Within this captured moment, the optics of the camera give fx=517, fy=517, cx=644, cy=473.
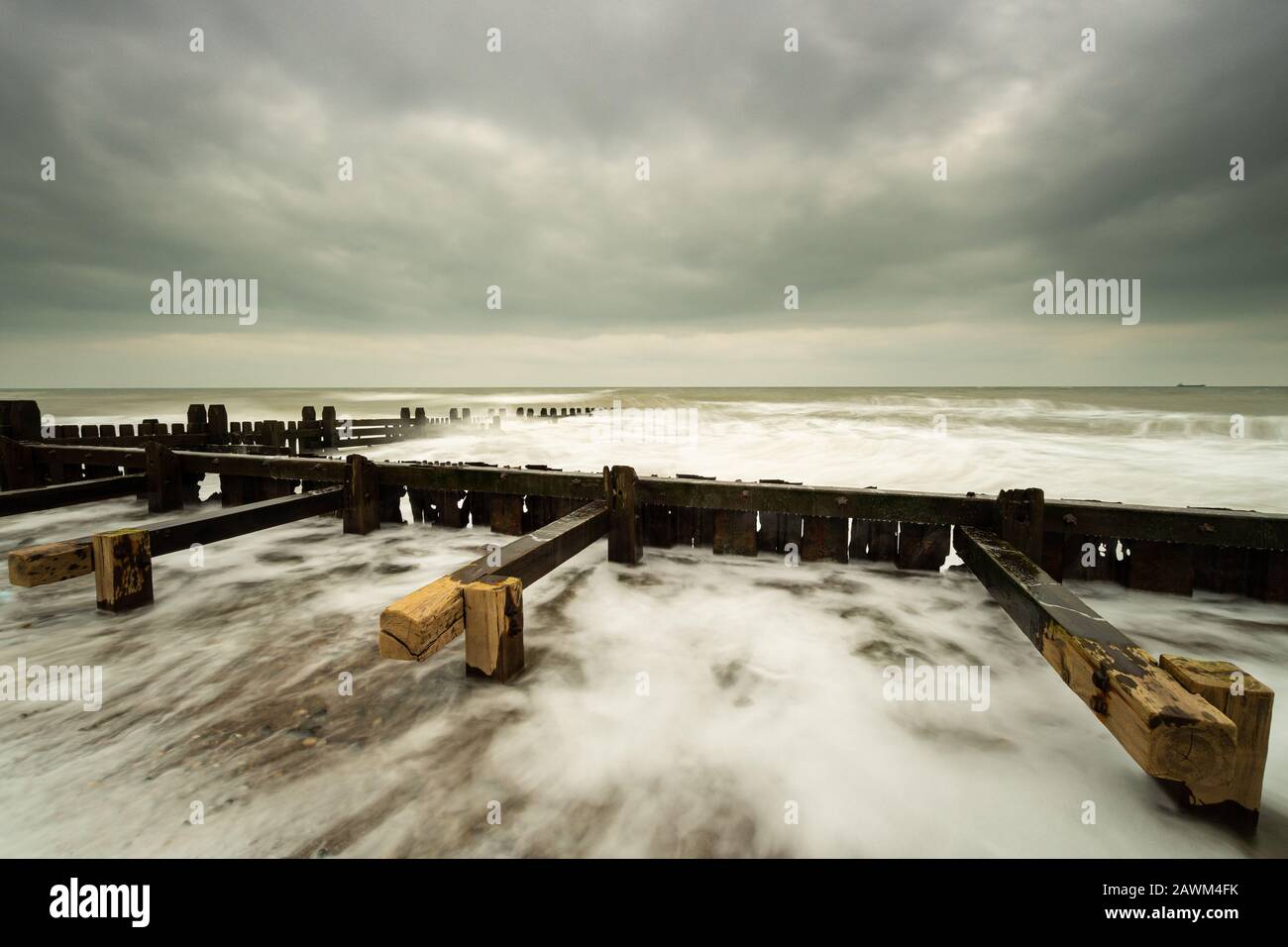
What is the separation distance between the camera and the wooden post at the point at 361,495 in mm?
5839

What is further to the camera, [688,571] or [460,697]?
[688,571]

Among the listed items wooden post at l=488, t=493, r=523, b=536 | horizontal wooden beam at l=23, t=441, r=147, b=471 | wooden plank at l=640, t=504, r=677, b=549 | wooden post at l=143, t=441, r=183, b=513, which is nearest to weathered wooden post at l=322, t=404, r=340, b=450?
horizontal wooden beam at l=23, t=441, r=147, b=471

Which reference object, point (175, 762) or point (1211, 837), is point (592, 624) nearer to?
point (175, 762)

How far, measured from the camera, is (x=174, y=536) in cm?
388

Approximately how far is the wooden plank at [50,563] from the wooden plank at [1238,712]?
5.54m

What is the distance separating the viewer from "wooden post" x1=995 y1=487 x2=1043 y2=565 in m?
3.93

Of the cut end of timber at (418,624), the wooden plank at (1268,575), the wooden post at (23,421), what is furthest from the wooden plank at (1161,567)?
the wooden post at (23,421)

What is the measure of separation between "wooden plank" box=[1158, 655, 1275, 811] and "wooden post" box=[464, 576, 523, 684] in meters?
2.82

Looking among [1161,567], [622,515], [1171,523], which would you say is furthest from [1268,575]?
[622,515]

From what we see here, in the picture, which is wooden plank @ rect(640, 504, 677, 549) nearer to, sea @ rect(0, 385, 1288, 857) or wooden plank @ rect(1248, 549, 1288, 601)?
sea @ rect(0, 385, 1288, 857)

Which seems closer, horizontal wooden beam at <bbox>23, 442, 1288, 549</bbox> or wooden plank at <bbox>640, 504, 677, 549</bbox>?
horizontal wooden beam at <bbox>23, 442, 1288, 549</bbox>

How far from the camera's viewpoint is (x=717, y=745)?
2506 mm
